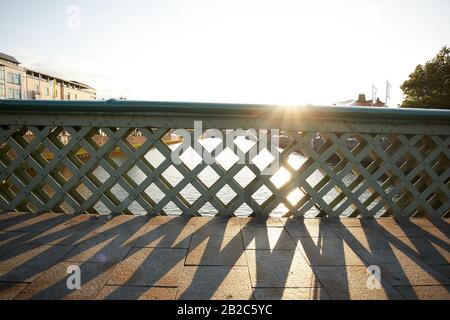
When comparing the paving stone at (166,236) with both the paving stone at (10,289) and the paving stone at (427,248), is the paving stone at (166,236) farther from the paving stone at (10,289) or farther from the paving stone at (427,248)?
the paving stone at (427,248)

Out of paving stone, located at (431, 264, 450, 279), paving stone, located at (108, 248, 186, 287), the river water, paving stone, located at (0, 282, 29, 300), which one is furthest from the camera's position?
the river water

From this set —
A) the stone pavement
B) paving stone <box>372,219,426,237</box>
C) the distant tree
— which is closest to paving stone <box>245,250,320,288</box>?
the stone pavement

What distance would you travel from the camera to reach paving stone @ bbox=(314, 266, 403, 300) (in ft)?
6.68

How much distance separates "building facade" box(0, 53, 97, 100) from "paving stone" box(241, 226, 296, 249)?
6017 cm

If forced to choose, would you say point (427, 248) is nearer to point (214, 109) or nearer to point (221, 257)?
point (221, 257)

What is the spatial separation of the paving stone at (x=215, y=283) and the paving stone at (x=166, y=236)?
0.55 metres

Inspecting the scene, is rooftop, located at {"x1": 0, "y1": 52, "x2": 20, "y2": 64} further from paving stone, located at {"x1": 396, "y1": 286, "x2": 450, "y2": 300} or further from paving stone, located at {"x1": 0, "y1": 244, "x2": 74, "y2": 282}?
paving stone, located at {"x1": 396, "y1": 286, "x2": 450, "y2": 300}

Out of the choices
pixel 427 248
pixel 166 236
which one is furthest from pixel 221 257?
pixel 427 248

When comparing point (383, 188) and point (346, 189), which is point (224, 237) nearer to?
point (346, 189)

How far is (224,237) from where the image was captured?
311 cm

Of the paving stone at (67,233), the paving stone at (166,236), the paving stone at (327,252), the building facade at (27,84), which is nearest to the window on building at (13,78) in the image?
the building facade at (27,84)

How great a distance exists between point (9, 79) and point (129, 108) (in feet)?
204
